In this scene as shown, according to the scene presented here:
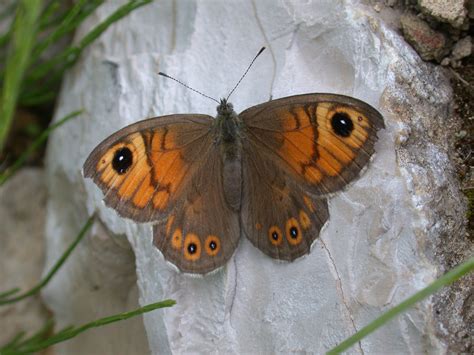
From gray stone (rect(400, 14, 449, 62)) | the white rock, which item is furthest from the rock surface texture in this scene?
the white rock

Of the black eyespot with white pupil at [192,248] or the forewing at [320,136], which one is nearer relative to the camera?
the forewing at [320,136]

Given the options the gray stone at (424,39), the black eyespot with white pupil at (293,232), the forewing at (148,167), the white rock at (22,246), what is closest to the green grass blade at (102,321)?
the forewing at (148,167)

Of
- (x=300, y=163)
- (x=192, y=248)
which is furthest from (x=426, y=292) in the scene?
(x=192, y=248)

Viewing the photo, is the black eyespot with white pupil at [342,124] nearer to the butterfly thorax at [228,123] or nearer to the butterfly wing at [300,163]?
the butterfly wing at [300,163]

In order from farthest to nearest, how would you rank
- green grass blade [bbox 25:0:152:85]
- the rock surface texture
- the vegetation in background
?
1. green grass blade [bbox 25:0:152:85]
2. the rock surface texture
3. the vegetation in background

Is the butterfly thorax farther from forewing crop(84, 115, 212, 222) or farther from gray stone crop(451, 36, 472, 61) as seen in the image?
gray stone crop(451, 36, 472, 61)

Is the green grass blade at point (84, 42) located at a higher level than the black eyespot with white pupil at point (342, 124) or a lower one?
higher
